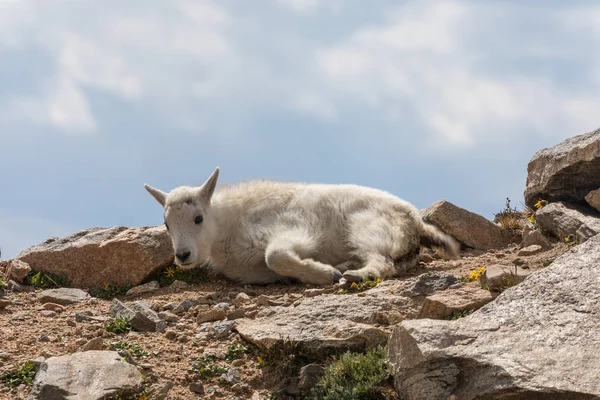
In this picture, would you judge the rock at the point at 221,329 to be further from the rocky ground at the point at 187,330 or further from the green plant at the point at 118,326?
the green plant at the point at 118,326

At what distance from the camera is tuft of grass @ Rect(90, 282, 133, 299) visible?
12.6 metres

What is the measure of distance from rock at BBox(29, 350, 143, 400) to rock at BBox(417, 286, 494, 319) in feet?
9.49

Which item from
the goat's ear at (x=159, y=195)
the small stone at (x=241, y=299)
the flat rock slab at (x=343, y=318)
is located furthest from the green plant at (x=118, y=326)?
the goat's ear at (x=159, y=195)

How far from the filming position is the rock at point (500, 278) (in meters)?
8.60

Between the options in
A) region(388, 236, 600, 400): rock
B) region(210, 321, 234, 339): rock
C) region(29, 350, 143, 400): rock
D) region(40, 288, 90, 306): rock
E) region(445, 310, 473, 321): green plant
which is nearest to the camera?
region(388, 236, 600, 400): rock

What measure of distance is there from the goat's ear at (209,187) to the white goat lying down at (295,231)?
2cm

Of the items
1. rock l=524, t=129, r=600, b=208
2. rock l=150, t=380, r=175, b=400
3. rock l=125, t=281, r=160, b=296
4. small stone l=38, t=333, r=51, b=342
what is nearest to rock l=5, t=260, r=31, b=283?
rock l=125, t=281, r=160, b=296

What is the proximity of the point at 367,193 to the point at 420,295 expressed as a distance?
3.49 m

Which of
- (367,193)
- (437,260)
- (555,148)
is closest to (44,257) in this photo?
(367,193)

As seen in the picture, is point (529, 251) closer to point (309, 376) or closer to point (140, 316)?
point (309, 376)

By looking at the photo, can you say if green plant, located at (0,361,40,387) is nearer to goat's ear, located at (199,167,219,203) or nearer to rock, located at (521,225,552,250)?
goat's ear, located at (199,167,219,203)

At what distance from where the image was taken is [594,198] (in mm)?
12594

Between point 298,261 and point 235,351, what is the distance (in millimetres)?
2956

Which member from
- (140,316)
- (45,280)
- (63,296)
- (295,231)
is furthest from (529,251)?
(45,280)
